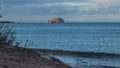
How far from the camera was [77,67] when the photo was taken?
20094 millimetres

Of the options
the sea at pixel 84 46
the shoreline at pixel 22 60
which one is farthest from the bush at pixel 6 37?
the sea at pixel 84 46

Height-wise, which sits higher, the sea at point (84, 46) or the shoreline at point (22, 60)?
the shoreline at point (22, 60)

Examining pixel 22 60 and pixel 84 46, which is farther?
pixel 84 46

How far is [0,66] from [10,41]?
7940 mm

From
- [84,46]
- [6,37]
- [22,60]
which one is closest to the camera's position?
[22,60]

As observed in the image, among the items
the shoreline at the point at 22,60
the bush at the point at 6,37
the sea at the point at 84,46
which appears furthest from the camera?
the sea at the point at 84,46

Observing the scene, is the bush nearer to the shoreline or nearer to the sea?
the shoreline

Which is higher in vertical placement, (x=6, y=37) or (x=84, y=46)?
(x=6, y=37)

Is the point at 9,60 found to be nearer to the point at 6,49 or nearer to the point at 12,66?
the point at 12,66

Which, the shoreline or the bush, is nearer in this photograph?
the shoreline

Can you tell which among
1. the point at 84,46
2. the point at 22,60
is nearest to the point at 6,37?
the point at 22,60

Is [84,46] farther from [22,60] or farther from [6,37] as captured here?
[22,60]

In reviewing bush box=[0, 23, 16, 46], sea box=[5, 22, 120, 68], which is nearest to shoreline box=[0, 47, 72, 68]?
bush box=[0, 23, 16, 46]

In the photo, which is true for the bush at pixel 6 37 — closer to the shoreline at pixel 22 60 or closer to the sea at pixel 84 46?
the shoreline at pixel 22 60
